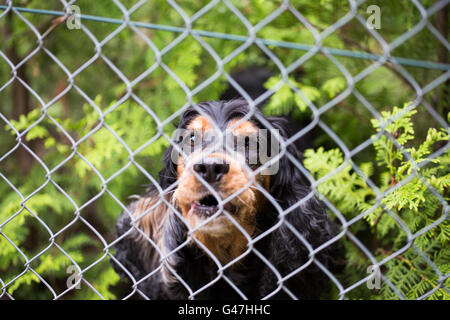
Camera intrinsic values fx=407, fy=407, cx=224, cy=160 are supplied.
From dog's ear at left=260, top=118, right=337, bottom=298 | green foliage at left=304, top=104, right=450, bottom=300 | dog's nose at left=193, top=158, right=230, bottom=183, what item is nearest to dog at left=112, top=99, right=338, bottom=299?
dog's ear at left=260, top=118, right=337, bottom=298

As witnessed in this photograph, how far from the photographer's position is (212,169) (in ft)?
6.47

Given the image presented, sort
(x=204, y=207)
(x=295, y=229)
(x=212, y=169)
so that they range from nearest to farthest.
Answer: (x=212, y=169) < (x=204, y=207) < (x=295, y=229)

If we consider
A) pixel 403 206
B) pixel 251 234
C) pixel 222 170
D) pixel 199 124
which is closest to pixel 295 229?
pixel 251 234

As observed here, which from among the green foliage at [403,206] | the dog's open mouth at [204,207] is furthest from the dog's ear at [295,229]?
the dog's open mouth at [204,207]

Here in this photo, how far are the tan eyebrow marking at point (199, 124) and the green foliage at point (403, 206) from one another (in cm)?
67

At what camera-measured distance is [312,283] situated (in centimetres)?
272

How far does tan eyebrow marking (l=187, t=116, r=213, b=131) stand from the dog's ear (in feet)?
1.49

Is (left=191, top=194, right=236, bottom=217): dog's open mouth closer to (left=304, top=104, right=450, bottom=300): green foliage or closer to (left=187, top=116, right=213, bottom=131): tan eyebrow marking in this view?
(left=187, top=116, right=213, bottom=131): tan eyebrow marking

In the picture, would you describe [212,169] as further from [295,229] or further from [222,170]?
[295,229]

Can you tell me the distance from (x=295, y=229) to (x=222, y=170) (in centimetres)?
73

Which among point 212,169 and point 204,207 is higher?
point 212,169

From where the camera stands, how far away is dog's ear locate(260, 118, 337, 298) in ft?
8.27
